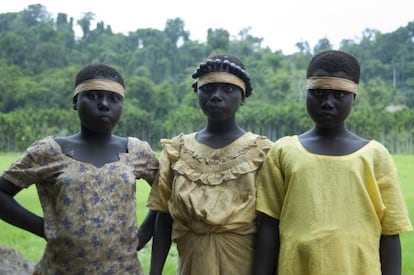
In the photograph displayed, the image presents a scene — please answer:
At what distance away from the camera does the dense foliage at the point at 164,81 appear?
138ft

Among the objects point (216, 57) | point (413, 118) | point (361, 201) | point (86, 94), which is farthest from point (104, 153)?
point (413, 118)

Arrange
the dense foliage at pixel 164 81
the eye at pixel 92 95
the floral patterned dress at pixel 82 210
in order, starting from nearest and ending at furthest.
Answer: the floral patterned dress at pixel 82 210
the eye at pixel 92 95
the dense foliage at pixel 164 81

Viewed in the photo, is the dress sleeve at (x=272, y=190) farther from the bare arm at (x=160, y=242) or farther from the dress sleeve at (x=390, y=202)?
the bare arm at (x=160, y=242)

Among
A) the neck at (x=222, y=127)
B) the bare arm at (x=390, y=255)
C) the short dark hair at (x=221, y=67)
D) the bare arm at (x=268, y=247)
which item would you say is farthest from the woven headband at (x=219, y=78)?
the bare arm at (x=390, y=255)

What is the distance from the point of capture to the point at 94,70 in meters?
2.78

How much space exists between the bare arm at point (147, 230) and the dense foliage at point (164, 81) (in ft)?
121

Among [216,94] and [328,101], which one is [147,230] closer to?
[216,94]

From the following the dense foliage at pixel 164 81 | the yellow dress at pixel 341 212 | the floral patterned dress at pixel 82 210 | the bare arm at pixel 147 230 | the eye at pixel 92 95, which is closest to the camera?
the yellow dress at pixel 341 212

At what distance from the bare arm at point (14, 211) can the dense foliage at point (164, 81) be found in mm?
36822

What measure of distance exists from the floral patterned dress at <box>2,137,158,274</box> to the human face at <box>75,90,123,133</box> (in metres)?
0.18

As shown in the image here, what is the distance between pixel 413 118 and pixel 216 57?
1649 inches

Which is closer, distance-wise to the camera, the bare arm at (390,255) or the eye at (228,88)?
the bare arm at (390,255)

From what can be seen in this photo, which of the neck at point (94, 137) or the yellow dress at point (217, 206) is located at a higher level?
the neck at point (94, 137)

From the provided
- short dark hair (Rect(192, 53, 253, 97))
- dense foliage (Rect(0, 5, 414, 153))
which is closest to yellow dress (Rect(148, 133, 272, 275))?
short dark hair (Rect(192, 53, 253, 97))
